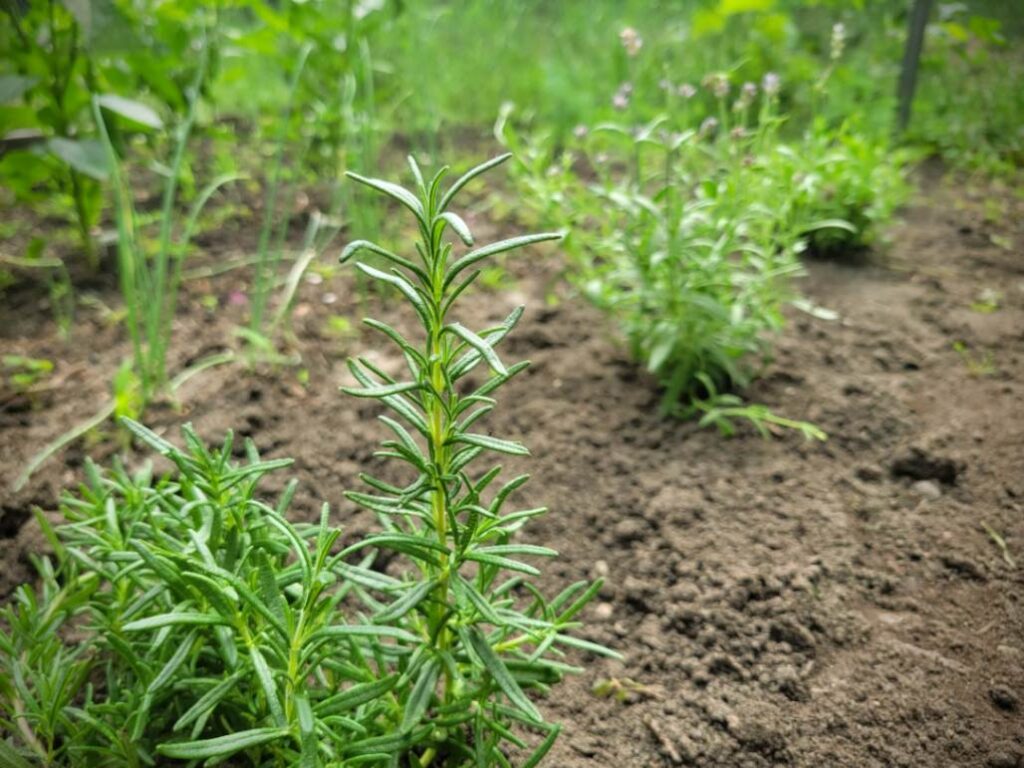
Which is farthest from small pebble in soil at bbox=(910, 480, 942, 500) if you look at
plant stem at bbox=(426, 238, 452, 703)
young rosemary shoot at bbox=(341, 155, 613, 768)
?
plant stem at bbox=(426, 238, 452, 703)

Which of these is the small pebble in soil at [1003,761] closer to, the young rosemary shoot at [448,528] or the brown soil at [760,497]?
the brown soil at [760,497]

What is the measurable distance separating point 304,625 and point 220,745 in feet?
0.46

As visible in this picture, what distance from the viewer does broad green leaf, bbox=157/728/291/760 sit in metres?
0.81

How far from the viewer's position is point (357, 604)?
129 cm

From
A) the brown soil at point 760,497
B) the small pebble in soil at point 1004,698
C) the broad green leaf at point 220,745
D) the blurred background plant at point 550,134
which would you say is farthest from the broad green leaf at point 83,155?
the small pebble in soil at point 1004,698

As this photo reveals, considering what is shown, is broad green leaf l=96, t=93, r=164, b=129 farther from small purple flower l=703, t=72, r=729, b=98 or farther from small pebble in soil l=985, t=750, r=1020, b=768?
small pebble in soil l=985, t=750, r=1020, b=768

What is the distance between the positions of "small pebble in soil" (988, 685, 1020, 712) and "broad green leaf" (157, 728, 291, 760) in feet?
3.13

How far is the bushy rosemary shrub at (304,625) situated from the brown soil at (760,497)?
27 cm

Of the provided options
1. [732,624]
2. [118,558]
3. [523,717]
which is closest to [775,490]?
[732,624]

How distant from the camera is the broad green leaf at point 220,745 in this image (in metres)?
0.81

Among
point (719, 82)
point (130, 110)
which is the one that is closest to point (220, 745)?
point (719, 82)

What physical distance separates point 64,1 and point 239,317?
82 cm

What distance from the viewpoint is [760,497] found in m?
1.51

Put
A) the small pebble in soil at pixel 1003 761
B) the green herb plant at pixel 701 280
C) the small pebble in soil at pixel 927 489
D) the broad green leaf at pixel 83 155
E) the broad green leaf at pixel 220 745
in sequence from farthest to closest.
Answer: the broad green leaf at pixel 83 155
the green herb plant at pixel 701 280
the small pebble in soil at pixel 927 489
the small pebble in soil at pixel 1003 761
the broad green leaf at pixel 220 745
